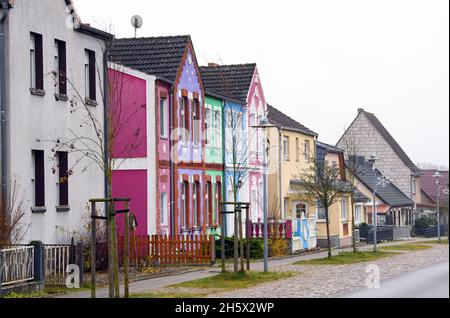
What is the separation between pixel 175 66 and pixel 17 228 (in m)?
13.3

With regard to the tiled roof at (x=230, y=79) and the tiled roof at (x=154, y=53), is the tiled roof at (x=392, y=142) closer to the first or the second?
the tiled roof at (x=230, y=79)

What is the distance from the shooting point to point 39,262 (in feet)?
73.6

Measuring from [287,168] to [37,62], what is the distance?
85.7 ft

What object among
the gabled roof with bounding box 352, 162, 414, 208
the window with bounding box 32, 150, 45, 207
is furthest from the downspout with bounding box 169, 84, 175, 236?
the gabled roof with bounding box 352, 162, 414, 208

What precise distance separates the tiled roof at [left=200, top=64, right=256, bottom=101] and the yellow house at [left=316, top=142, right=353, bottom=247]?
635 centimetres

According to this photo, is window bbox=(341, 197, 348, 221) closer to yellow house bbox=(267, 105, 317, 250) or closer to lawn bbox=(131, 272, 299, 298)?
yellow house bbox=(267, 105, 317, 250)

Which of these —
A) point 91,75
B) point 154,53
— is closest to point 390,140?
point 154,53

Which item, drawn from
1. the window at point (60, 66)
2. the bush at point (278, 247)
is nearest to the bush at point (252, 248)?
the bush at point (278, 247)

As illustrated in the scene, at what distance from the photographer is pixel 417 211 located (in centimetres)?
8481

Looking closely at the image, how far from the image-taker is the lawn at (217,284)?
2178 cm

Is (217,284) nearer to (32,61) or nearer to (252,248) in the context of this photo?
(32,61)
